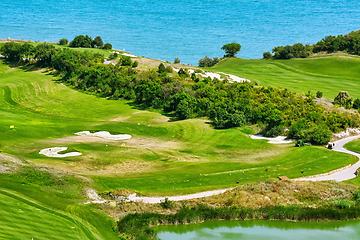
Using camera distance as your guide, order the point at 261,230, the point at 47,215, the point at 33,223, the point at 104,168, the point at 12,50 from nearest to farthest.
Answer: the point at 33,223
the point at 47,215
the point at 261,230
the point at 104,168
the point at 12,50

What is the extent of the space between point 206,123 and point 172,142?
1058cm

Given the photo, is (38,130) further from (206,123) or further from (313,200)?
(313,200)

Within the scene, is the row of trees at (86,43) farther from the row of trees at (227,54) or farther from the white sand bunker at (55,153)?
the white sand bunker at (55,153)

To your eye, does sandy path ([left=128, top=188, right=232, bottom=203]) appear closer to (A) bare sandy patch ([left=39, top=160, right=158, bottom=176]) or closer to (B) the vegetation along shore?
(B) the vegetation along shore

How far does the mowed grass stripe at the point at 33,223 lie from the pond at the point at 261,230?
737 cm

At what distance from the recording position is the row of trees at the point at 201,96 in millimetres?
62344

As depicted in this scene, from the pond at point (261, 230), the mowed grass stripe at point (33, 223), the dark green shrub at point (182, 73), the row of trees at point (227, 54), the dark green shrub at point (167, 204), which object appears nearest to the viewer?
the mowed grass stripe at point (33, 223)

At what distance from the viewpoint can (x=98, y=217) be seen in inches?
1330

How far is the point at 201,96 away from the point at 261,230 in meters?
43.9

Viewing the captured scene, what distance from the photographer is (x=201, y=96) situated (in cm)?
7600

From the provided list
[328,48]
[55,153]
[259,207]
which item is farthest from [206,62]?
[259,207]

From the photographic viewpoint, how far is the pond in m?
33.4

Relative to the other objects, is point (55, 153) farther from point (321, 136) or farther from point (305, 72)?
→ point (305, 72)

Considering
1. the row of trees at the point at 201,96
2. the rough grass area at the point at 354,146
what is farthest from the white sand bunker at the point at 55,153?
the rough grass area at the point at 354,146
